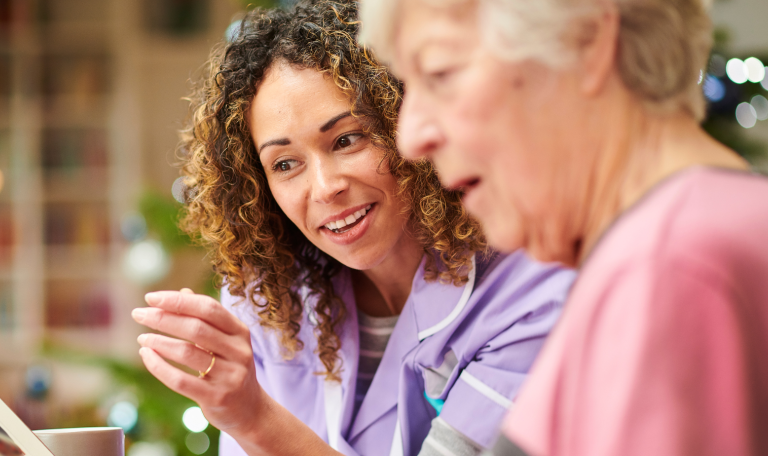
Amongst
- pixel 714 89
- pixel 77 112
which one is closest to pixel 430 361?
pixel 714 89

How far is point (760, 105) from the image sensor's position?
1.52m

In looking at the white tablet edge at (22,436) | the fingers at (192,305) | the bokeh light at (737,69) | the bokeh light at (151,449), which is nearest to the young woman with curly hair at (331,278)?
the fingers at (192,305)

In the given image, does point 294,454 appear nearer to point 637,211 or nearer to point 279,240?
point 279,240

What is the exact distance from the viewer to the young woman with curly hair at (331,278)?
2.97ft

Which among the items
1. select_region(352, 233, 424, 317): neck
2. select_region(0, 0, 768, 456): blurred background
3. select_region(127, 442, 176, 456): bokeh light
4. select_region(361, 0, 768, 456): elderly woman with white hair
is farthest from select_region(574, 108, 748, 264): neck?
select_region(0, 0, 768, 456): blurred background

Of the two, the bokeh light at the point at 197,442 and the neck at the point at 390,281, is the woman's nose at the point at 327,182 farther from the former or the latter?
the bokeh light at the point at 197,442

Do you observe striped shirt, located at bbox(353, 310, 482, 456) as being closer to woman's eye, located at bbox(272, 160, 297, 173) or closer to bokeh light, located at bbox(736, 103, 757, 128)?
woman's eye, located at bbox(272, 160, 297, 173)

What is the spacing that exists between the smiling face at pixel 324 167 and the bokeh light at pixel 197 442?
961 millimetres

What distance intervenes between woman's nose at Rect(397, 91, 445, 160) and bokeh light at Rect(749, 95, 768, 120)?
1.32 m

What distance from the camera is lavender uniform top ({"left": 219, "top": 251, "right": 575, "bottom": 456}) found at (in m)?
0.91

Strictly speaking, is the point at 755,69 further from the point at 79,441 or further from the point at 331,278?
the point at 79,441

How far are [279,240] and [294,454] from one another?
0.40 meters

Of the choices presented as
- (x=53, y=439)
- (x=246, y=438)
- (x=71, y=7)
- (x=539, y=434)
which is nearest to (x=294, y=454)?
(x=246, y=438)

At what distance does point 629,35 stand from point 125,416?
6.21 ft
